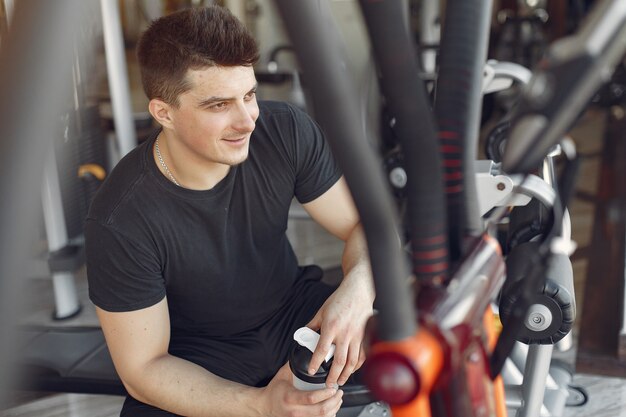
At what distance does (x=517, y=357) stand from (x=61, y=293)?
168 centimetres

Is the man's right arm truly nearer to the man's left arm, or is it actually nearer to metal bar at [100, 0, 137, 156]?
the man's left arm

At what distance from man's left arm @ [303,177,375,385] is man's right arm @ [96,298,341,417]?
0.51 feet

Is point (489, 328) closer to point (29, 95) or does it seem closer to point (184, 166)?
point (29, 95)

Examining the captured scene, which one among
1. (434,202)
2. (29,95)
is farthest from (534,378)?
(29,95)

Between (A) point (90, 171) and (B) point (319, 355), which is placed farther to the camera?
(A) point (90, 171)

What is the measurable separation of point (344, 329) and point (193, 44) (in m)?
0.61

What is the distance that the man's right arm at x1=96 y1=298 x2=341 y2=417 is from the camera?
135 centimetres

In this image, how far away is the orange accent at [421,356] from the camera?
52 cm

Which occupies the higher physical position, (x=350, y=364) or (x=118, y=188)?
(x=118, y=188)

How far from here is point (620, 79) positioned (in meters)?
4.36

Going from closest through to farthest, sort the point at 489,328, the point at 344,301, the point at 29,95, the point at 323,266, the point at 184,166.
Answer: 1. the point at 29,95
2. the point at 489,328
3. the point at 344,301
4. the point at 184,166
5. the point at 323,266

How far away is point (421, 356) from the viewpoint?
523mm

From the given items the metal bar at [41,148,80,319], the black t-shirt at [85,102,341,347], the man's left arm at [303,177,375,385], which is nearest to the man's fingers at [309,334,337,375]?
the man's left arm at [303,177,375,385]

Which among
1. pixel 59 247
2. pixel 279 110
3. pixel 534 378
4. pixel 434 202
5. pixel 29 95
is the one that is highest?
pixel 29 95
